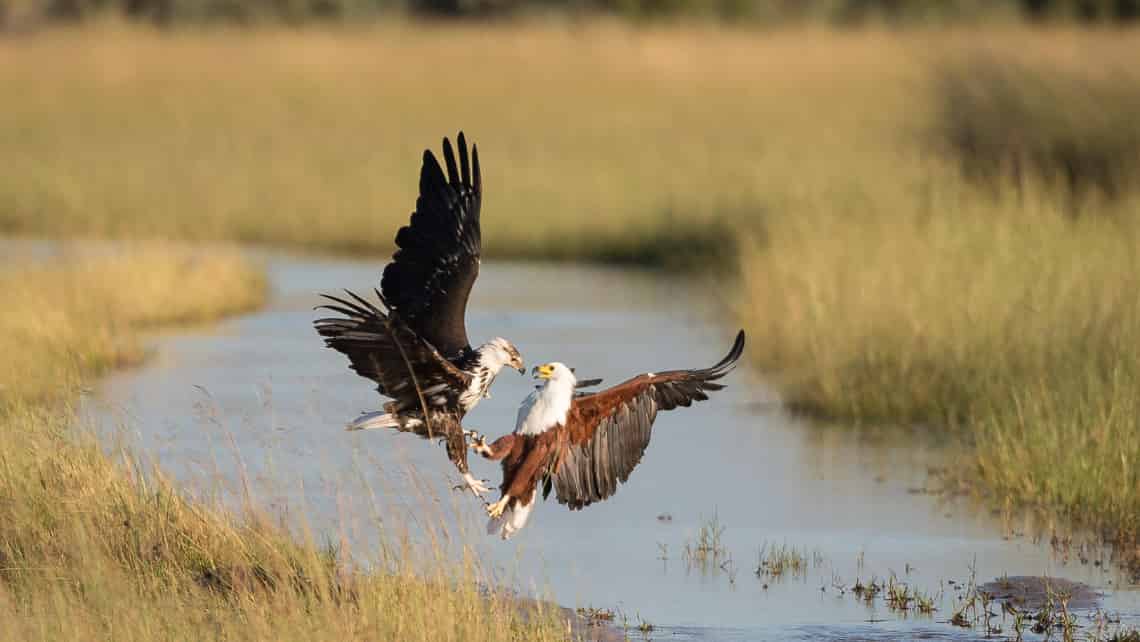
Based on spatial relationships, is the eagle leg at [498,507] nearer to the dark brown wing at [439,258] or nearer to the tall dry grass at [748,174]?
the dark brown wing at [439,258]

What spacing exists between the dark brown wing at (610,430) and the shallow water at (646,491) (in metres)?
0.39

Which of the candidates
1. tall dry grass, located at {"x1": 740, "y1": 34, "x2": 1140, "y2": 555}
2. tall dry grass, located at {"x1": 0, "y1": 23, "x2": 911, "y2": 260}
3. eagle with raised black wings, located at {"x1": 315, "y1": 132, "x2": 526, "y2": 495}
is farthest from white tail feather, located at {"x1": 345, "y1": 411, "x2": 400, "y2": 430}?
tall dry grass, located at {"x1": 0, "y1": 23, "x2": 911, "y2": 260}

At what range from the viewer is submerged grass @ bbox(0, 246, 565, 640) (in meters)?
5.96

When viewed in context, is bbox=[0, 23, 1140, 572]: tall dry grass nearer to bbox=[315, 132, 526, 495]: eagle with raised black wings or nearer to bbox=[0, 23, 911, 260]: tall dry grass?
bbox=[0, 23, 911, 260]: tall dry grass

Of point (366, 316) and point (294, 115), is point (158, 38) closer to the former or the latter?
point (294, 115)

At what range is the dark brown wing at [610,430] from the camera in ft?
23.9

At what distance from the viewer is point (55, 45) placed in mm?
28766

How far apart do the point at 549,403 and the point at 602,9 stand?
3235 centimetres

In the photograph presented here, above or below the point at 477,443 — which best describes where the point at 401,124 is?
above

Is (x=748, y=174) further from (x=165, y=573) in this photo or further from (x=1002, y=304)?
(x=165, y=573)

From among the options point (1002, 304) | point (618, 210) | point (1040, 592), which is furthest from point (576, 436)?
point (618, 210)

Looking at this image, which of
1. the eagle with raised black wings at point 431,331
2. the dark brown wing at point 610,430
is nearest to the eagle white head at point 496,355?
the eagle with raised black wings at point 431,331

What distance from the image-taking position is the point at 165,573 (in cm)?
678

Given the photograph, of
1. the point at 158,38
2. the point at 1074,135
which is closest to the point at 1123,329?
the point at 1074,135
